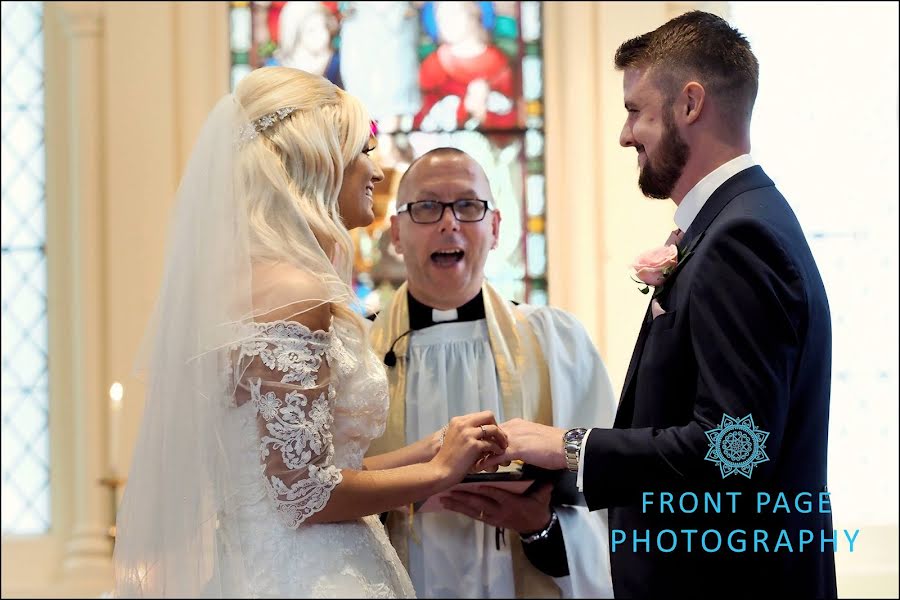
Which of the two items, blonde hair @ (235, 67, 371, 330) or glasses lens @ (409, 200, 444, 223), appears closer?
blonde hair @ (235, 67, 371, 330)

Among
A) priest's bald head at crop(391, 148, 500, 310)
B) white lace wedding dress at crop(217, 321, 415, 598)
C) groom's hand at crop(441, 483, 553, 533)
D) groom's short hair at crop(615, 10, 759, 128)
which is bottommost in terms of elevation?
groom's hand at crop(441, 483, 553, 533)

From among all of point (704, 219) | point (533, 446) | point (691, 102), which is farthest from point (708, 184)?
point (533, 446)

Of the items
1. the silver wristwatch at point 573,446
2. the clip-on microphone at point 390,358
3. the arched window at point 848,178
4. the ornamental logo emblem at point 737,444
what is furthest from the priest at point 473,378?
the arched window at point 848,178

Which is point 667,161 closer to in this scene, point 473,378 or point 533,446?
point 533,446

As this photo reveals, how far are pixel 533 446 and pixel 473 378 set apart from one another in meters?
1.08

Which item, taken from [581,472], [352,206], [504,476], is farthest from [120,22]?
[581,472]

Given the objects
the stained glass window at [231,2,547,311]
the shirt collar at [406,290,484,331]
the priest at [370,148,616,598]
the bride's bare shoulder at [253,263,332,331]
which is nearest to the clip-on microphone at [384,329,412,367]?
the priest at [370,148,616,598]

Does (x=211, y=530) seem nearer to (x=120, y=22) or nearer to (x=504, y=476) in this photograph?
(x=504, y=476)

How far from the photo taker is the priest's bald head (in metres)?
4.29

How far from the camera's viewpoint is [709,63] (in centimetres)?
304

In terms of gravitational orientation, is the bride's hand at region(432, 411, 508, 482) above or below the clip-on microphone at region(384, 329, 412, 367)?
below

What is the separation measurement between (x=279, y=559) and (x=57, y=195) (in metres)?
3.96

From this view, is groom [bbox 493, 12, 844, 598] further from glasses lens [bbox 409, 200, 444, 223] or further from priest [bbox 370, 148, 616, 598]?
glasses lens [bbox 409, 200, 444, 223]

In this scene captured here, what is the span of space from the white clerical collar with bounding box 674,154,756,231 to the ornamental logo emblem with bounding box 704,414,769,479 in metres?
0.62
